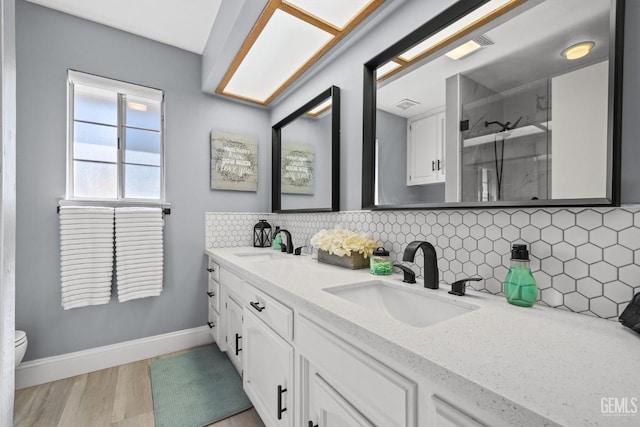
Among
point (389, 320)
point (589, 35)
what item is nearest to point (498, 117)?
point (589, 35)

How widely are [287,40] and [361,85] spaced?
0.55 m

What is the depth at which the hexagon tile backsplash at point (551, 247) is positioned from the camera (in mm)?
710

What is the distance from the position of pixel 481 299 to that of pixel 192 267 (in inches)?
85.6

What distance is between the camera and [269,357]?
3.91 ft

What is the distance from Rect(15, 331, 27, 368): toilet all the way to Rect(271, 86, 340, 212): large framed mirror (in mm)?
1808

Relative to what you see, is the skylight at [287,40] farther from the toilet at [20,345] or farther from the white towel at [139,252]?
the toilet at [20,345]

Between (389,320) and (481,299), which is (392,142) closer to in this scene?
(481,299)

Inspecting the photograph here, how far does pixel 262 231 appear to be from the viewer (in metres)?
2.44

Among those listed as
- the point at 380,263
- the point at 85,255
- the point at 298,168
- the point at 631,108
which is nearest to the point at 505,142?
the point at 631,108

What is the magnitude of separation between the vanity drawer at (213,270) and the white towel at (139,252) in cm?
36

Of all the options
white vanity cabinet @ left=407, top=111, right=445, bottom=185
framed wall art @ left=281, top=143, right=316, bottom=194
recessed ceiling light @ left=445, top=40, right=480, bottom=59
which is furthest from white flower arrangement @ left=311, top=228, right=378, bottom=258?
recessed ceiling light @ left=445, top=40, right=480, bottom=59

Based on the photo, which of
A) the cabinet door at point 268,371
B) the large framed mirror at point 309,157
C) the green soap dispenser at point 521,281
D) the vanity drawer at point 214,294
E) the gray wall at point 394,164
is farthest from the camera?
the vanity drawer at point 214,294

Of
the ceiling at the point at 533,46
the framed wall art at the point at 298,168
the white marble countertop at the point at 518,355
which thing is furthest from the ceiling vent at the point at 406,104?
the white marble countertop at the point at 518,355

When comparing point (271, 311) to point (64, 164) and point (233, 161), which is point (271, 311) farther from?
point (64, 164)
